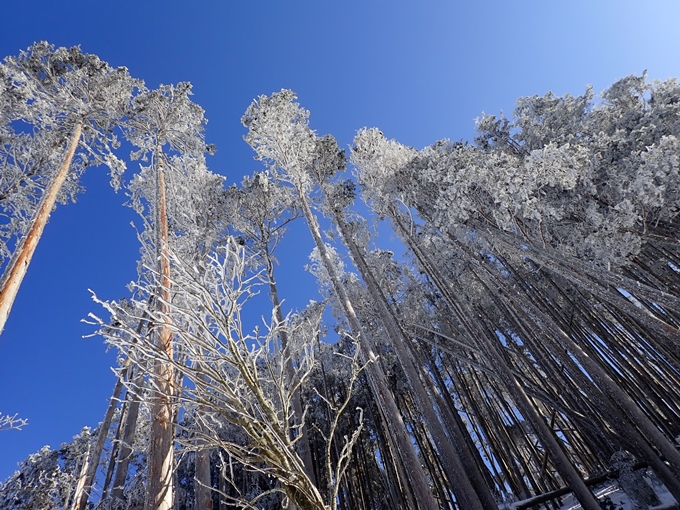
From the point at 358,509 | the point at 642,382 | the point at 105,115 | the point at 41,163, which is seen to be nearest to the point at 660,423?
the point at 642,382

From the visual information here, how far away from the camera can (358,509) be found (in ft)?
43.0

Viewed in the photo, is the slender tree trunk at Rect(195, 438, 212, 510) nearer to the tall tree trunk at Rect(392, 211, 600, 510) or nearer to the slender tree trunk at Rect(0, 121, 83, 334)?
the slender tree trunk at Rect(0, 121, 83, 334)

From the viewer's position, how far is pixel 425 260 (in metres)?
11.3

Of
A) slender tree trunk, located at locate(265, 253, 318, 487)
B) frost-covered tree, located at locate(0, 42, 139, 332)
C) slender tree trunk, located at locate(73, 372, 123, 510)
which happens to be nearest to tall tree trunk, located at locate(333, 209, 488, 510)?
slender tree trunk, located at locate(265, 253, 318, 487)

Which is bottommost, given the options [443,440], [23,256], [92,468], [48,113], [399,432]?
[443,440]

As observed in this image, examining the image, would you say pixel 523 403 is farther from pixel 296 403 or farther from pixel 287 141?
pixel 287 141

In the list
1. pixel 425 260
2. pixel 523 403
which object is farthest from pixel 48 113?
pixel 523 403

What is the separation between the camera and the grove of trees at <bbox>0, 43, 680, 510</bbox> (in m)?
6.68

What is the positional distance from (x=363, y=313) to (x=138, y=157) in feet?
34.9

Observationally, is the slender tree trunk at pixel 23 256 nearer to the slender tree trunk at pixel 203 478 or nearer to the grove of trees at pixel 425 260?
the grove of trees at pixel 425 260

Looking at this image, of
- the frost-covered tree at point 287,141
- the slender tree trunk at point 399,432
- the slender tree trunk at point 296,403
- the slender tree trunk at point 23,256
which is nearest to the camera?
the slender tree trunk at point 23,256

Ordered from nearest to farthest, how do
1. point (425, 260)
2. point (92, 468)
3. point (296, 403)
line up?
point (92, 468)
point (296, 403)
point (425, 260)

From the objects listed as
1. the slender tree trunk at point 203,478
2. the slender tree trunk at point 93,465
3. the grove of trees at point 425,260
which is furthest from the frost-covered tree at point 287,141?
the slender tree trunk at point 93,465

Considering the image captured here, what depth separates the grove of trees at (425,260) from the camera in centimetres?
668
